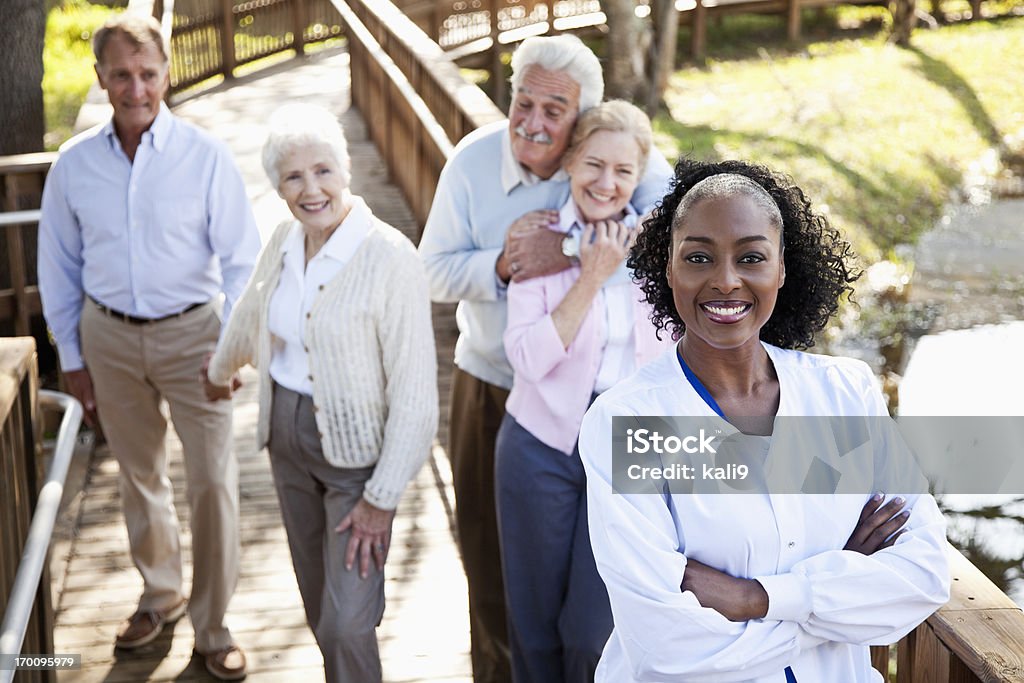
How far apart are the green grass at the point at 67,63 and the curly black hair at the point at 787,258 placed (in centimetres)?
1068

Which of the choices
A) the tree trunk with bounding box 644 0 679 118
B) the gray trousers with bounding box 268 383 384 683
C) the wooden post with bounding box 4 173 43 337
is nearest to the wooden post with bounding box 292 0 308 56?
→ the tree trunk with bounding box 644 0 679 118

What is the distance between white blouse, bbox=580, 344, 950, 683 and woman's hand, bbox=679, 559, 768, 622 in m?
0.01

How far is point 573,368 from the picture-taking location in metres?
2.83

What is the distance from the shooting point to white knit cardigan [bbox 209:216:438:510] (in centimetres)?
292

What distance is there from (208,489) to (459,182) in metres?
1.27

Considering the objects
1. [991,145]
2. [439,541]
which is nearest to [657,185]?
[439,541]

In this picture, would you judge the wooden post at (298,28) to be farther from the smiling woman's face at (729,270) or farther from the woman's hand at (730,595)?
the woman's hand at (730,595)

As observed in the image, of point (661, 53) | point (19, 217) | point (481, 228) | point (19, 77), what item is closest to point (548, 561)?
point (481, 228)

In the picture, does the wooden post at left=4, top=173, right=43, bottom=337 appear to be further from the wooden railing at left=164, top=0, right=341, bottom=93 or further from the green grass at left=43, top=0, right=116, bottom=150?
the green grass at left=43, top=0, right=116, bottom=150

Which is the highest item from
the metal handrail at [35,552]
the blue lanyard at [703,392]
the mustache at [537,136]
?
the mustache at [537,136]

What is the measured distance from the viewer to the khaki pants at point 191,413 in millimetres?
3721

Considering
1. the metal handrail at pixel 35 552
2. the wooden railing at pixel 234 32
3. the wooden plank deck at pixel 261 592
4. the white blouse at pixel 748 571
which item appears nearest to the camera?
the white blouse at pixel 748 571

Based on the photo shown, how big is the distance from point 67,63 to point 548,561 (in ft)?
47.5

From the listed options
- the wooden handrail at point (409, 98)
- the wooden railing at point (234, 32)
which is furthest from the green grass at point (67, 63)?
the wooden handrail at point (409, 98)
